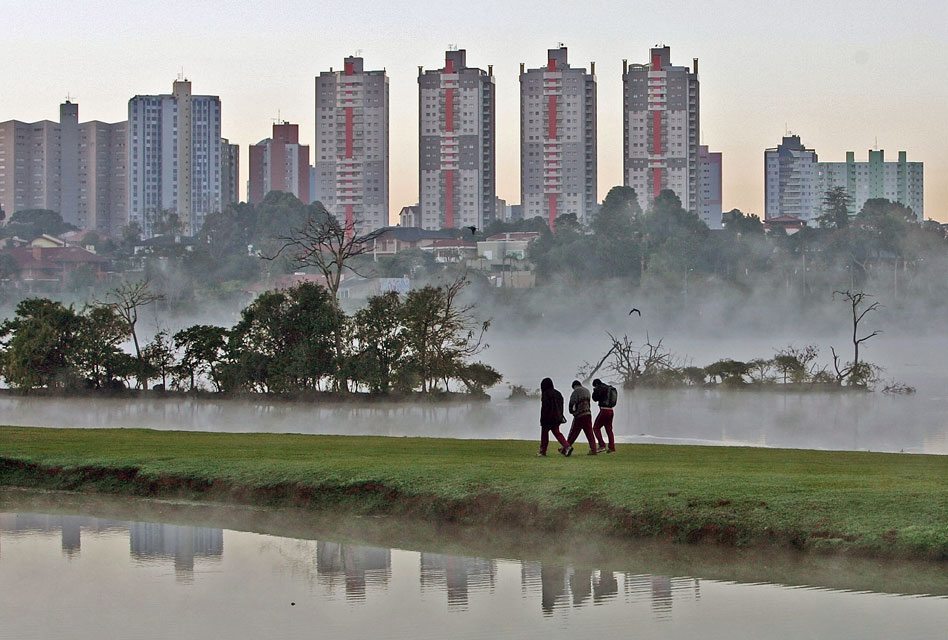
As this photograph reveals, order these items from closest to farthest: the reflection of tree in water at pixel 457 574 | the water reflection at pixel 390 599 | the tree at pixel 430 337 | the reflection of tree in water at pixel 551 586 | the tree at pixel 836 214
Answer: the water reflection at pixel 390 599 → the reflection of tree in water at pixel 551 586 → the reflection of tree in water at pixel 457 574 → the tree at pixel 430 337 → the tree at pixel 836 214

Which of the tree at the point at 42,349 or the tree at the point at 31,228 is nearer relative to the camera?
the tree at the point at 42,349

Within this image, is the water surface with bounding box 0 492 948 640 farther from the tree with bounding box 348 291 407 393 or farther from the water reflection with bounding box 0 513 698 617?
the tree with bounding box 348 291 407 393

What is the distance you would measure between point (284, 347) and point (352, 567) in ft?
128

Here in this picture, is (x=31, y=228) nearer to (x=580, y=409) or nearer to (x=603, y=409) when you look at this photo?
(x=603, y=409)

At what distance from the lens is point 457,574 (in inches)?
594

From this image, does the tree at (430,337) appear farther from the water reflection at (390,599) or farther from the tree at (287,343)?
the water reflection at (390,599)

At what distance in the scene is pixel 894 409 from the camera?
5450 cm

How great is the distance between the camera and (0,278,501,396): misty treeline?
53.8 metres

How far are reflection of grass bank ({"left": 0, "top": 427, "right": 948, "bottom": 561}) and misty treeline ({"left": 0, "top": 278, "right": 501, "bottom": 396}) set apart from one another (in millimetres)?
26023

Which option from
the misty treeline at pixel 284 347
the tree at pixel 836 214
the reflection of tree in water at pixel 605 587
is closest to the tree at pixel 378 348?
the misty treeline at pixel 284 347

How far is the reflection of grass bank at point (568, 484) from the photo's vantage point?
16.4m

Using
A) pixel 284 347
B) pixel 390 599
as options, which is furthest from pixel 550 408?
pixel 284 347

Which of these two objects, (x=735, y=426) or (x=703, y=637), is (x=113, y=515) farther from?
(x=735, y=426)

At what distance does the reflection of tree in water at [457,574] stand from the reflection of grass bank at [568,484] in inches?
79.4
